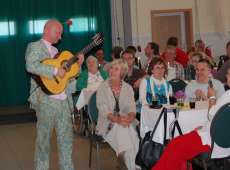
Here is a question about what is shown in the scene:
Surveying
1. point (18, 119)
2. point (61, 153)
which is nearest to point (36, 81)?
point (61, 153)

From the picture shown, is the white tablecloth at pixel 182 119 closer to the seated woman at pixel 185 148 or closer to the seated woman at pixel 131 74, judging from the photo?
the seated woman at pixel 185 148

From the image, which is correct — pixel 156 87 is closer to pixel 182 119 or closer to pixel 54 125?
pixel 182 119

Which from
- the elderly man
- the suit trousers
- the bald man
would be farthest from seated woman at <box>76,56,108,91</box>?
the suit trousers

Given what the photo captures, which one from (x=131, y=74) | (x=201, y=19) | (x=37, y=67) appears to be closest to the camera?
(x=37, y=67)

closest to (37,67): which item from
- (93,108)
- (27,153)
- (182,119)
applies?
(93,108)

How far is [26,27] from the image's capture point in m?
11.1

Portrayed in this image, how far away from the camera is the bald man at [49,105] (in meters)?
4.27

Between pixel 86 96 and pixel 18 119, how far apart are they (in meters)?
3.37

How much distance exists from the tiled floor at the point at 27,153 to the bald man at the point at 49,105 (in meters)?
1.00

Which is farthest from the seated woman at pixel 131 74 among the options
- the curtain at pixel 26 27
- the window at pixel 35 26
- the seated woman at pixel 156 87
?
the window at pixel 35 26

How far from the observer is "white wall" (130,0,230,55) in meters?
10.9

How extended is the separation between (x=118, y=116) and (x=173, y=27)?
7062 mm

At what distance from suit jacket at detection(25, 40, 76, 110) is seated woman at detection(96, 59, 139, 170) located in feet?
1.72

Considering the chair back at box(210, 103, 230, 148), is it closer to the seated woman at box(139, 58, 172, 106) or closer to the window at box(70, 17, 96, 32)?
the seated woman at box(139, 58, 172, 106)
